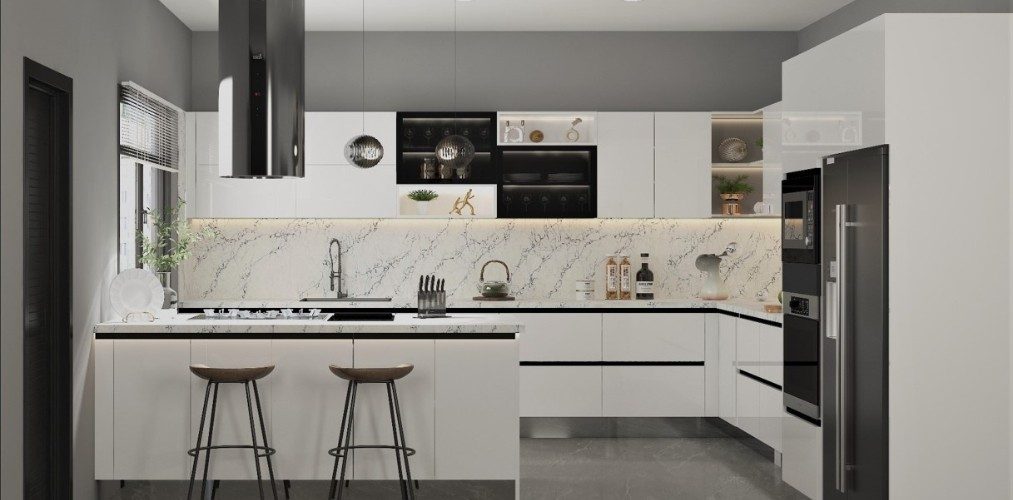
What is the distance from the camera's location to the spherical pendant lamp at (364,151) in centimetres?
504

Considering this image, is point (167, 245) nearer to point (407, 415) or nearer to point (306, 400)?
point (306, 400)

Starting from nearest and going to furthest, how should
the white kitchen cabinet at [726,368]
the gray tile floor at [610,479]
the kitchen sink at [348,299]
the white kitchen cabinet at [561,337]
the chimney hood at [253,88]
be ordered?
the chimney hood at [253,88] < the gray tile floor at [610,479] < the white kitchen cabinet at [726,368] < the white kitchen cabinet at [561,337] < the kitchen sink at [348,299]

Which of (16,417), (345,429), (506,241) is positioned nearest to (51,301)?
(16,417)

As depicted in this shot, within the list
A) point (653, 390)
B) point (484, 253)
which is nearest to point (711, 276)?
point (653, 390)

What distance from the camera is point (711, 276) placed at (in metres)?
6.69

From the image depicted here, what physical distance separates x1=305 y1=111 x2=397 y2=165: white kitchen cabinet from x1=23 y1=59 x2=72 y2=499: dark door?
2238 millimetres

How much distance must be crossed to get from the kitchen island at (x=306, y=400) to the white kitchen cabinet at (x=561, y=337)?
5.64 ft

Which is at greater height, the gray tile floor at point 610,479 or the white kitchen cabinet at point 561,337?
the white kitchen cabinet at point 561,337

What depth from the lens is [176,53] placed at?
20.9 ft

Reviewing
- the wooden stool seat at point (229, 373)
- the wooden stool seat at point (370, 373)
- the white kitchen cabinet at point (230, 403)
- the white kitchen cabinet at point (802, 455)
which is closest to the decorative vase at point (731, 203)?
the white kitchen cabinet at point (802, 455)

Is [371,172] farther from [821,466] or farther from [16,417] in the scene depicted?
[821,466]

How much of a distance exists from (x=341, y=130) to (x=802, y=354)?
3.51m

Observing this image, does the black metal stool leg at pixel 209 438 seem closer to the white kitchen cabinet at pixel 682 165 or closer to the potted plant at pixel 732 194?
the white kitchen cabinet at pixel 682 165

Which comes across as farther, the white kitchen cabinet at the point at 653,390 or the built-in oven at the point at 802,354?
the white kitchen cabinet at the point at 653,390
